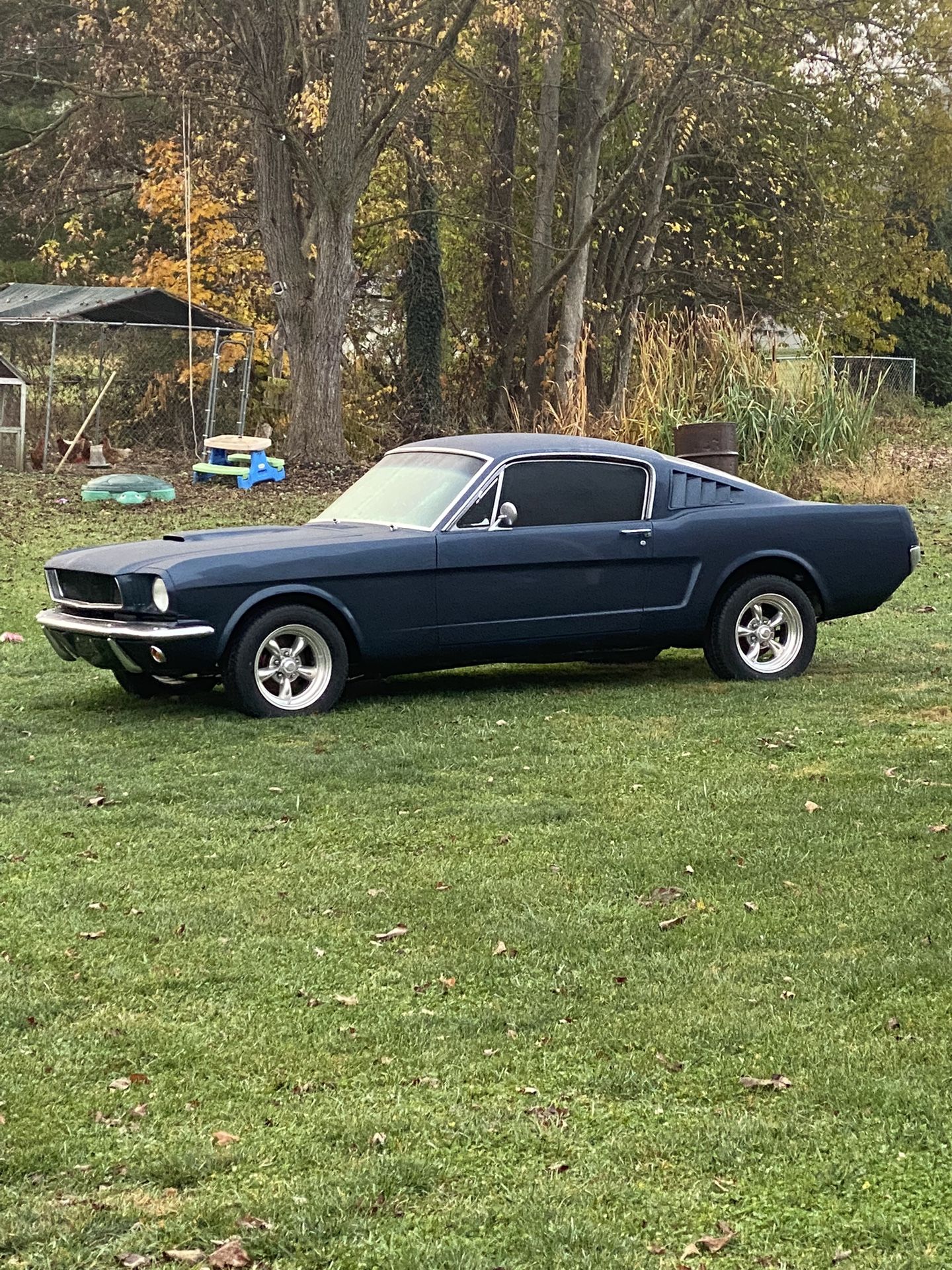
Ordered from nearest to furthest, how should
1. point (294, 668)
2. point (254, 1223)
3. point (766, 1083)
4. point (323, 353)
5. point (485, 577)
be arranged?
point (254, 1223), point (766, 1083), point (294, 668), point (485, 577), point (323, 353)

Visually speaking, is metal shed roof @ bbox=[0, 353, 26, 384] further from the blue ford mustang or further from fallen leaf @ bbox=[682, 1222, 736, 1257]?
fallen leaf @ bbox=[682, 1222, 736, 1257]

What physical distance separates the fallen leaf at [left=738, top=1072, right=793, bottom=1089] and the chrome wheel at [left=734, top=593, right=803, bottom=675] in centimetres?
617

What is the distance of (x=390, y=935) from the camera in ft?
18.0

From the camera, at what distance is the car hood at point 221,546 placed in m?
9.02

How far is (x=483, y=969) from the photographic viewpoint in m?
5.16

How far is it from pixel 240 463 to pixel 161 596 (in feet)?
43.9

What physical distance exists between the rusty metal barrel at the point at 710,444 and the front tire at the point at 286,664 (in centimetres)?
815

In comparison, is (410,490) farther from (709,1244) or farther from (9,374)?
(9,374)

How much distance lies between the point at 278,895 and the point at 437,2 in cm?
2049

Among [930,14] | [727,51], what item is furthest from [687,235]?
[930,14]

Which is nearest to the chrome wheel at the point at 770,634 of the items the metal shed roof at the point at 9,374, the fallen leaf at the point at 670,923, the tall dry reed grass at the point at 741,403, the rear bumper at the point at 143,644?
the rear bumper at the point at 143,644

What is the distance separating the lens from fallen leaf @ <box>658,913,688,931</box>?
5527 mm

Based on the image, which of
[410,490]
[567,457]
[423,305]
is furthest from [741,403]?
[410,490]

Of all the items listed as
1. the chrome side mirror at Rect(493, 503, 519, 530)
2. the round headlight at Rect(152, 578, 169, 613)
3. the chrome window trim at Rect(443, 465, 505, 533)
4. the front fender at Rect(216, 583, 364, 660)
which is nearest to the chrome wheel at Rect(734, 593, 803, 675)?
the chrome side mirror at Rect(493, 503, 519, 530)
